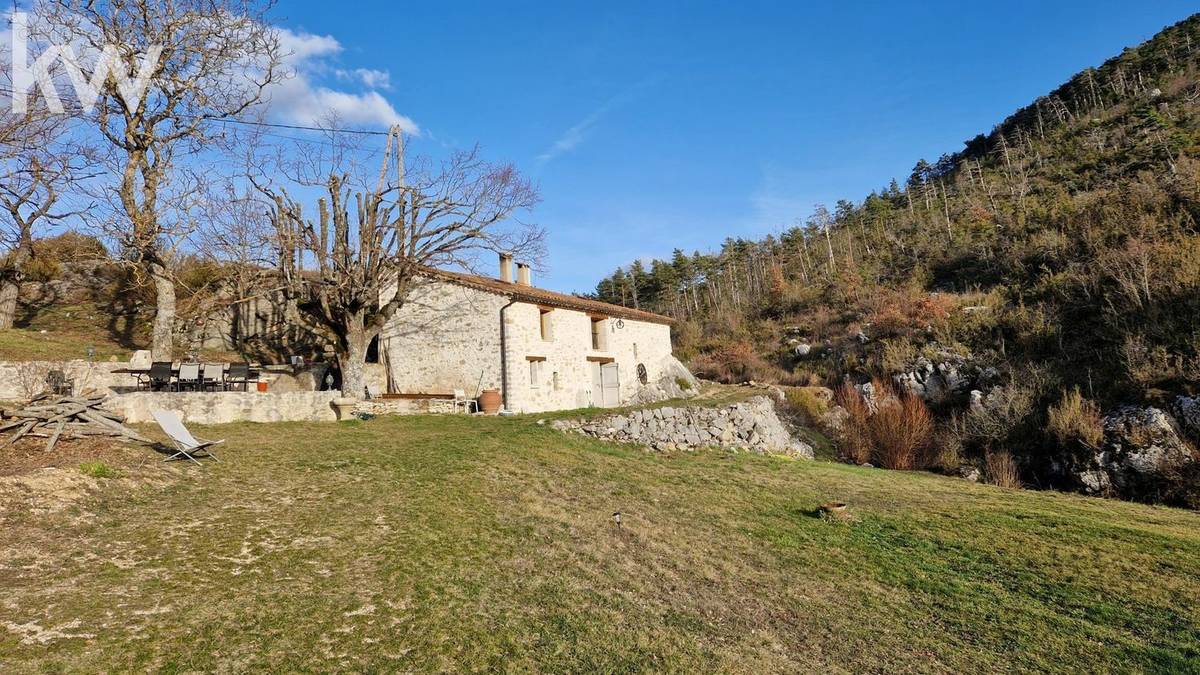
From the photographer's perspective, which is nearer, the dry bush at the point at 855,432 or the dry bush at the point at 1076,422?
the dry bush at the point at 1076,422

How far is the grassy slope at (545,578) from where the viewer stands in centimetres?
429

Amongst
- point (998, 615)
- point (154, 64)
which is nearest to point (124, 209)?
point (154, 64)

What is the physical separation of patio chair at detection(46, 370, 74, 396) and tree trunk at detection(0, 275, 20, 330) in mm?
10647

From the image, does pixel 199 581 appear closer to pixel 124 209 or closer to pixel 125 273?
pixel 124 209

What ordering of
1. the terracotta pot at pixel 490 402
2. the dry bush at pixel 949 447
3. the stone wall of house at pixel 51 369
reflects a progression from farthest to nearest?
the dry bush at pixel 949 447 → the terracotta pot at pixel 490 402 → the stone wall of house at pixel 51 369

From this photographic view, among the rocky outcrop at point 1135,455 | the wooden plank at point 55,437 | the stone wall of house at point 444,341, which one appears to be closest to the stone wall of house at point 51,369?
the wooden plank at point 55,437

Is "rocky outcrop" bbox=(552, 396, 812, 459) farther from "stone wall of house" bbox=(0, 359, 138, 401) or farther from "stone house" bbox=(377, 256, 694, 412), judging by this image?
"stone wall of house" bbox=(0, 359, 138, 401)

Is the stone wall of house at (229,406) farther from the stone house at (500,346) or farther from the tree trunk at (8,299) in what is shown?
the tree trunk at (8,299)

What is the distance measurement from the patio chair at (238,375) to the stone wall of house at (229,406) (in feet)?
6.22

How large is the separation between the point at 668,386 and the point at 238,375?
1783 cm

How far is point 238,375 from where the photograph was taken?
47.6ft

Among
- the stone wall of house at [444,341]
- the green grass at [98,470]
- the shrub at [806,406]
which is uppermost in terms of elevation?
the stone wall of house at [444,341]

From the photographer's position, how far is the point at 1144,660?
5.10 m

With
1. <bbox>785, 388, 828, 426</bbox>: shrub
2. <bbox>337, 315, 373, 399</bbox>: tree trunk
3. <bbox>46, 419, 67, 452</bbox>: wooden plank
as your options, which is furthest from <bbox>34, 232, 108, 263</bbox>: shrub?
<bbox>785, 388, 828, 426</bbox>: shrub
